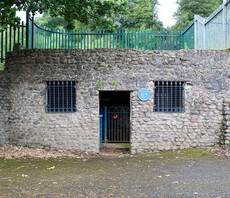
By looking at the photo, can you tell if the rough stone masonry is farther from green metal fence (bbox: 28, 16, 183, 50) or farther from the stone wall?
green metal fence (bbox: 28, 16, 183, 50)

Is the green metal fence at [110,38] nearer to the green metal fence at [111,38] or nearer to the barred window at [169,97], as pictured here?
the green metal fence at [111,38]

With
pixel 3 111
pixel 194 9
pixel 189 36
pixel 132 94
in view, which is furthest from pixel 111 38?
pixel 194 9

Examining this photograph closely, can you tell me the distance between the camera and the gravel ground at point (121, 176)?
4.48 meters

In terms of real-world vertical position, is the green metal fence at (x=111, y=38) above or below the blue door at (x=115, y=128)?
above

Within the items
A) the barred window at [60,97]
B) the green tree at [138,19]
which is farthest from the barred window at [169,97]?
the green tree at [138,19]

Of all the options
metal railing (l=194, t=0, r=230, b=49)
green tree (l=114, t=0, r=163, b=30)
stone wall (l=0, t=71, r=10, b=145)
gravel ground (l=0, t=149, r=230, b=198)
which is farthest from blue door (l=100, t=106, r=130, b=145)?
green tree (l=114, t=0, r=163, b=30)

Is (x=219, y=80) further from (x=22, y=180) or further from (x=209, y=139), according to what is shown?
(x=22, y=180)

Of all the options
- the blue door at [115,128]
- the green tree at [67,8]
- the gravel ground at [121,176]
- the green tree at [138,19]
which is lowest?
the gravel ground at [121,176]

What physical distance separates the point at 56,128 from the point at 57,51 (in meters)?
2.42

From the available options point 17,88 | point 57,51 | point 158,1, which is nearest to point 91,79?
point 57,51

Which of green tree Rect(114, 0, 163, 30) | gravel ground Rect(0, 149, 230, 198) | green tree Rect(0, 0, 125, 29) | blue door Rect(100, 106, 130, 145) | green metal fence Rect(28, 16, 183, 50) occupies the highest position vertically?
green tree Rect(114, 0, 163, 30)

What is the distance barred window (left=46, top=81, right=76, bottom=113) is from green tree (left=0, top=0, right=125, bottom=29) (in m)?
2.22

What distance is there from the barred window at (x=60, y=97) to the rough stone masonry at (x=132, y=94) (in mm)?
173

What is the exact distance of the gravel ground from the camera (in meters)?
4.48
